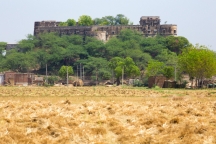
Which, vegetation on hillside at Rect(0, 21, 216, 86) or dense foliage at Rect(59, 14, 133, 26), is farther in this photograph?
dense foliage at Rect(59, 14, 133, 26)

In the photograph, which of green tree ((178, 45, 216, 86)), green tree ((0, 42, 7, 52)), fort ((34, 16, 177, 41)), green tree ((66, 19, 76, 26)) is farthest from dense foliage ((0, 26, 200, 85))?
green tree ((178, 45, 216, 86))

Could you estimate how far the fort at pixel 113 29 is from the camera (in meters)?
122

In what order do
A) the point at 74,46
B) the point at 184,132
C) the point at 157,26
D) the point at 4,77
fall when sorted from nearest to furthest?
the point at 184,132
the point at 4,77
the point at 74,46
the point at 157,26

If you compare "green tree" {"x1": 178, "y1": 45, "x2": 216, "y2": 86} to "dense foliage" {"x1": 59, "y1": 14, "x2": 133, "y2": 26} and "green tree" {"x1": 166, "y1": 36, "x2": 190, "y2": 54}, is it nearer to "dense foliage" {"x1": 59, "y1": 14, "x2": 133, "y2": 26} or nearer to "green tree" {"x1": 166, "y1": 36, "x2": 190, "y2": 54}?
"green tree" {"x1": 166, "y1": 36, "x2": 190, "y2": 54}

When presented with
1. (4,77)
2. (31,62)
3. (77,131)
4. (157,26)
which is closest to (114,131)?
(77,131)

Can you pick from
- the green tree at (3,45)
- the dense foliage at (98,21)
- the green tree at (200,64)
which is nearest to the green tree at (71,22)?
the dense foliage at (98,21)

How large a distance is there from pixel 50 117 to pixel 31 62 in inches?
3534

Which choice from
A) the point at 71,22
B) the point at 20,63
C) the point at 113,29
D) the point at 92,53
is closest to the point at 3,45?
the point at 71,22

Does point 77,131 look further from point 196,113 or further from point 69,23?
point 69,23

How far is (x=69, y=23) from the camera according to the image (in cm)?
13900

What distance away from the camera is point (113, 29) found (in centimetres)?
12588

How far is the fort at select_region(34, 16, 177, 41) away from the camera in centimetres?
12194

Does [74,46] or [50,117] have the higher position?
[74,46]

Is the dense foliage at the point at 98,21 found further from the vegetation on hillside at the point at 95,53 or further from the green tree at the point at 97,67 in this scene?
the green tree at the point at 97,67
